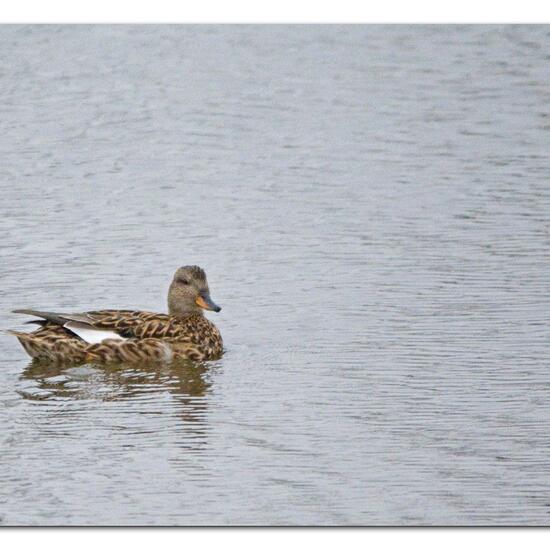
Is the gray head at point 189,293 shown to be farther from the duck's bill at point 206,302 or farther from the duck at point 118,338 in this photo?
the duck at point 118,338

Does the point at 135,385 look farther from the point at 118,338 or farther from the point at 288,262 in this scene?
the point at 288,262

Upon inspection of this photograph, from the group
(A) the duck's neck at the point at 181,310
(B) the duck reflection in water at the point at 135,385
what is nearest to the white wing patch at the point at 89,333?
(B) the duck reflection in water at the point at 135,385

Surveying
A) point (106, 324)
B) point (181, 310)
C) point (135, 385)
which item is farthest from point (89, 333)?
point (181, 310)

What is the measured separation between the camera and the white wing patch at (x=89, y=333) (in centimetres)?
1070

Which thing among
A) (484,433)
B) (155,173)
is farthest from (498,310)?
(155,173)

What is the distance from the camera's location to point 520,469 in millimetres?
8578

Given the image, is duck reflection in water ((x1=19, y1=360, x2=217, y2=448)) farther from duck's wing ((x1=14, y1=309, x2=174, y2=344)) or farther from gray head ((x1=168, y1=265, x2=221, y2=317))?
gray head ((x1=168, y1=265, x2=221, y2=317))

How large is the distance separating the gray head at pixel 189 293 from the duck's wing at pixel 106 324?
1.06ft

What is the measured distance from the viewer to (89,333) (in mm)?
10703

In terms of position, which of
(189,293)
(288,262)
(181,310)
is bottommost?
(181,310)

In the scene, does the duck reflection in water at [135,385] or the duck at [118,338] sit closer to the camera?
the duck reflection in water at [135,385]

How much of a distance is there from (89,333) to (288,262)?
2.00 m

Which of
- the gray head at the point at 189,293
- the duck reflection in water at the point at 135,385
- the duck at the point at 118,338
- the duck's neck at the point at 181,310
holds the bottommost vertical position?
the duck reflection in water at the point at 135,385

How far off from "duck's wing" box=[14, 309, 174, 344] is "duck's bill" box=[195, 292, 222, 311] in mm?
289
